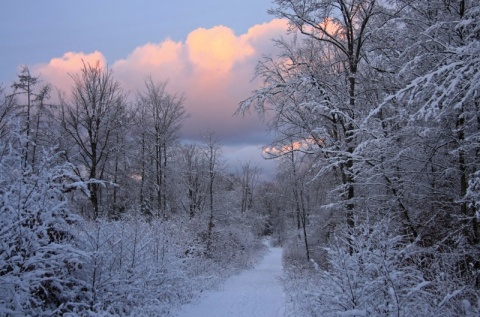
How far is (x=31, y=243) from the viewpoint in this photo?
182 inches

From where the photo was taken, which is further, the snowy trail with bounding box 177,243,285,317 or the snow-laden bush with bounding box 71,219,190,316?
the snowy trail with bounding box 177,243,285,317

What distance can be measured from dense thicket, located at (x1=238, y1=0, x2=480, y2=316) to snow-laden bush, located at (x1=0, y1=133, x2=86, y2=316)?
4.07m

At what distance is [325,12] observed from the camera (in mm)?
9547

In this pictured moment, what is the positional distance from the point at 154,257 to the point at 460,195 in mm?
7675

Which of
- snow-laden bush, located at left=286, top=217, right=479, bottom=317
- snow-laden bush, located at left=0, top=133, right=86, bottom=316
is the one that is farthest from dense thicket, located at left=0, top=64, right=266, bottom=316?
snow-laden bush, located at left=286, top=217, right=479, bottom=317

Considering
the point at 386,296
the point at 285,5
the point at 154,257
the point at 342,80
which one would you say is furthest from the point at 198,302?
the point at 285,5

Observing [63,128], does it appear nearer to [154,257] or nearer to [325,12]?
[154,257]

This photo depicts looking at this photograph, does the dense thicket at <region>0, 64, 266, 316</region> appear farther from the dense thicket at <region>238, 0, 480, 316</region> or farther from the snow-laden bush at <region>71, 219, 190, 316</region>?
the dense thicket at <region>238, 0, 480, 316</region>

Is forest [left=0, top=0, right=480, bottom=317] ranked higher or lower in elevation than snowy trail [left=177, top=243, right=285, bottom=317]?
higher

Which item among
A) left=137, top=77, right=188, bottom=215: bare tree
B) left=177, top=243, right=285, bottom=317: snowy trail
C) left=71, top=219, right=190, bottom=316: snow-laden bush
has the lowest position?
left=177, top=243, right=285, bottom=317: snowy trail

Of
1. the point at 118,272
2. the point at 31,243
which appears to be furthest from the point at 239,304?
the point at 31,243

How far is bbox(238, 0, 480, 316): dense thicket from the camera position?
14.6ft

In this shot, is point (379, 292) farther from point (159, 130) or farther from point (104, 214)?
point (159, 130)

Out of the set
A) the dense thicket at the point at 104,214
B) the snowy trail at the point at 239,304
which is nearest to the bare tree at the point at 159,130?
the dense thicket at the point at 104,214
